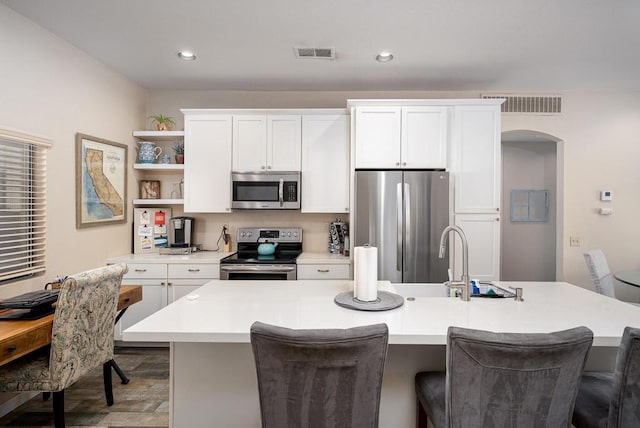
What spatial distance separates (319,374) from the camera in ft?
3.56

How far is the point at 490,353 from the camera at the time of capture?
1.04 metres

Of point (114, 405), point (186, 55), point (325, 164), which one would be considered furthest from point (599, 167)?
point (114, 405)

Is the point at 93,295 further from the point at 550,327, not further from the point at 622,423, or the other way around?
the point at 622,423

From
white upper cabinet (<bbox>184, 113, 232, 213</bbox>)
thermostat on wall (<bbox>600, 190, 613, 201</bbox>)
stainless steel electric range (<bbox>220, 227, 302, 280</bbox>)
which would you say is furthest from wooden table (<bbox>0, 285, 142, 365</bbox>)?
thermostat on wall (<bbox>600, 190, 613, 201</bbox>)

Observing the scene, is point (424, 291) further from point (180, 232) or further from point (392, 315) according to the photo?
point (180, 232)

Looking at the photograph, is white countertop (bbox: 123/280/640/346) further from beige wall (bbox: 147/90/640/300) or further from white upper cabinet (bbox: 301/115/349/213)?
beige wall (bbox: 147/90/640/300)

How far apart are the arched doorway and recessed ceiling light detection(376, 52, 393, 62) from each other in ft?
9.59

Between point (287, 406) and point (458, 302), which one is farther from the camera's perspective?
point (458, 302)

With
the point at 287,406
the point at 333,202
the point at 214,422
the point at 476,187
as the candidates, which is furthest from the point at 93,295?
the point at 476,187

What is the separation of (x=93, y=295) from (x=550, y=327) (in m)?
2.34

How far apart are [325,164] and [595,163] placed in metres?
3.08

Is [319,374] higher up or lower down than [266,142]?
lower down

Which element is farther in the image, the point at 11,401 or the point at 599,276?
the point at 599,276

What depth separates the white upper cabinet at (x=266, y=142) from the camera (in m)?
3.65
